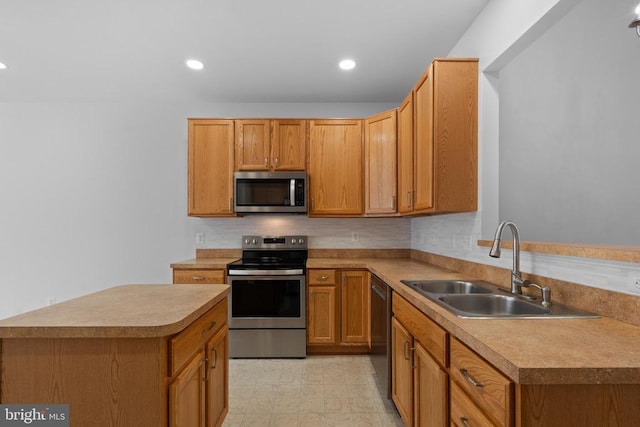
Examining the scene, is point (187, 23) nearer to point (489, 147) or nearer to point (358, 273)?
point (489, 147)

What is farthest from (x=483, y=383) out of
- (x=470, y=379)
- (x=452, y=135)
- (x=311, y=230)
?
(x=311, y=230)

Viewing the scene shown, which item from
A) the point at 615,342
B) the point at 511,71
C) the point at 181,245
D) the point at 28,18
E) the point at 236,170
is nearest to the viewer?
the point at 615,342

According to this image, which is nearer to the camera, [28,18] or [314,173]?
[28,18]

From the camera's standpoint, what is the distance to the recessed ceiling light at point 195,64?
289 cm

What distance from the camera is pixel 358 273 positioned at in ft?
10.6

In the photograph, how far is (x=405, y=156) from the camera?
2840mm

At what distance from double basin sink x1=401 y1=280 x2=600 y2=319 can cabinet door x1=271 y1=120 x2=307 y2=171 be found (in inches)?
73.4

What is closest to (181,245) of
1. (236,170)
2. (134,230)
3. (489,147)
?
(134,230)

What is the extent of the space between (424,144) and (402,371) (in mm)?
1504

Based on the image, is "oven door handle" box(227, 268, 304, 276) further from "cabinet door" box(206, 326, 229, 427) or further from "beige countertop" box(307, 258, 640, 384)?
"beige countertop" box(307, 258, 640, 384)

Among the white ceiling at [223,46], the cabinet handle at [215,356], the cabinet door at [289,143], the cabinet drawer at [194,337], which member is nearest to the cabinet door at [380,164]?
Answer: the white ceiling at [223,46]

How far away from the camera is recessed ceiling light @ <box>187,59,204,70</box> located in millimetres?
2893

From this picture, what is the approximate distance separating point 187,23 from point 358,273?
2.46 m

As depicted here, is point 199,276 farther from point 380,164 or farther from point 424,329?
point 424,329
